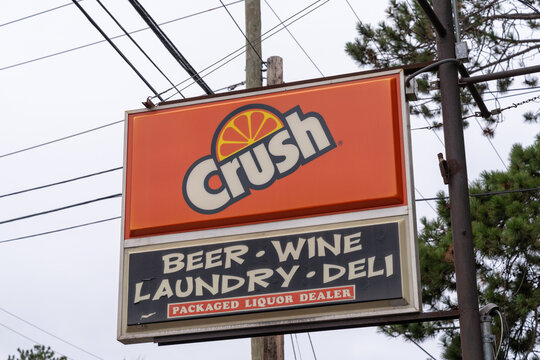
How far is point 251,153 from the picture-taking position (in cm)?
890

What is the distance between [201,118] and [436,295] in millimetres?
7539

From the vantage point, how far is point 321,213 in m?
8.42

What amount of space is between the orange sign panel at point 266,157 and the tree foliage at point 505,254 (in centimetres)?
638

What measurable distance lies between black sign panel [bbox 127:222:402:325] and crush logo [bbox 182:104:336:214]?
533 mm

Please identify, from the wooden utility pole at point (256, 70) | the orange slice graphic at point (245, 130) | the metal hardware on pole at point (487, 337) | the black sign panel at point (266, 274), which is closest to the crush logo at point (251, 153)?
the orange slice graphic at point (245, 130)

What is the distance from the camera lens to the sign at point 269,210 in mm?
8070

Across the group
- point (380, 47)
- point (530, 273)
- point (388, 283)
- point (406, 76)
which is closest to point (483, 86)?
point (380, 47)

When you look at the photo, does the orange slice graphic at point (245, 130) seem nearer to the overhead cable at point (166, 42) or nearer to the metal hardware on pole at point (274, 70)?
the overhead cable at point (166, 42)

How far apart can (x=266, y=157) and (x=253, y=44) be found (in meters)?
4.38

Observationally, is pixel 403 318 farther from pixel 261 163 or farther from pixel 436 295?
pixel 436 295

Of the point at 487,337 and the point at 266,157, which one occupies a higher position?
the point at 266,157

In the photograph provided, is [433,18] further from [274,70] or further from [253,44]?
[253,44]

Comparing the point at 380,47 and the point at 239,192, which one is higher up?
the point at 380,47

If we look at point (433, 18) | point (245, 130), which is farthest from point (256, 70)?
point (433, 18)
